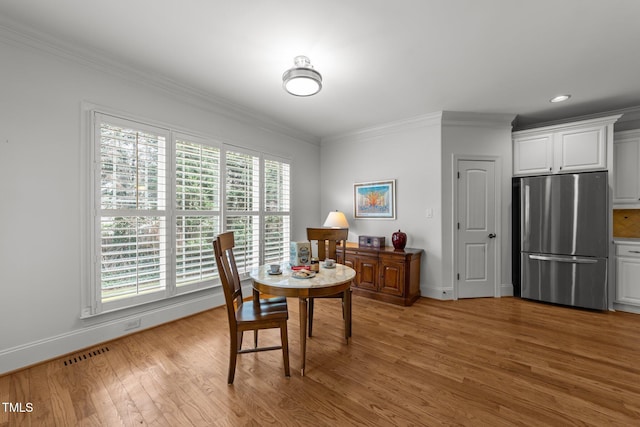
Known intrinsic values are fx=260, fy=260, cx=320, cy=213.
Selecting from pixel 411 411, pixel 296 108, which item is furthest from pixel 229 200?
pixel 411 411

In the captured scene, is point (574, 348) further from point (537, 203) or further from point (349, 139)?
point (349, 139)

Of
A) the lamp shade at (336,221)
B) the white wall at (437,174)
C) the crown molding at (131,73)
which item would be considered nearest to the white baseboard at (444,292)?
the white wall at (437,174)

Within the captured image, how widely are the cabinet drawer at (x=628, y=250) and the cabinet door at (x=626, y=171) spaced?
0.61m

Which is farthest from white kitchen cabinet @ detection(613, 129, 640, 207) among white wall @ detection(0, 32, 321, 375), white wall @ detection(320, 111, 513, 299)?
white wall @ detection(0, 32, 321, 375)

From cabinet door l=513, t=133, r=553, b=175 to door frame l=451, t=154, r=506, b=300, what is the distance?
27 centimetres

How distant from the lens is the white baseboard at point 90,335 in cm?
206

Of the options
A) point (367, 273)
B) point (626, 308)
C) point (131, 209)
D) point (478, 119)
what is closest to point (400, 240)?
point (367, 273)

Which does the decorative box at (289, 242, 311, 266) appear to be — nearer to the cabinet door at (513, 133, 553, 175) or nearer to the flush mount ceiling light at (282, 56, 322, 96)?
the flush mount ceiling light at (282, 56, 322, 96)

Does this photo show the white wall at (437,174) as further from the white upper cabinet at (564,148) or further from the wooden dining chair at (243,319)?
the wooden dining chair at (243,319)

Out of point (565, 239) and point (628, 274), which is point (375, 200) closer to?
point (565, 239)

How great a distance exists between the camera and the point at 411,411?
167 centimetres

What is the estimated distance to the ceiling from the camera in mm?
1857

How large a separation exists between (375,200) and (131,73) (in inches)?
141

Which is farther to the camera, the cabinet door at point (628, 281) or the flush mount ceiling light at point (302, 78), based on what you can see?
the cabinet door at point (628, 281)
